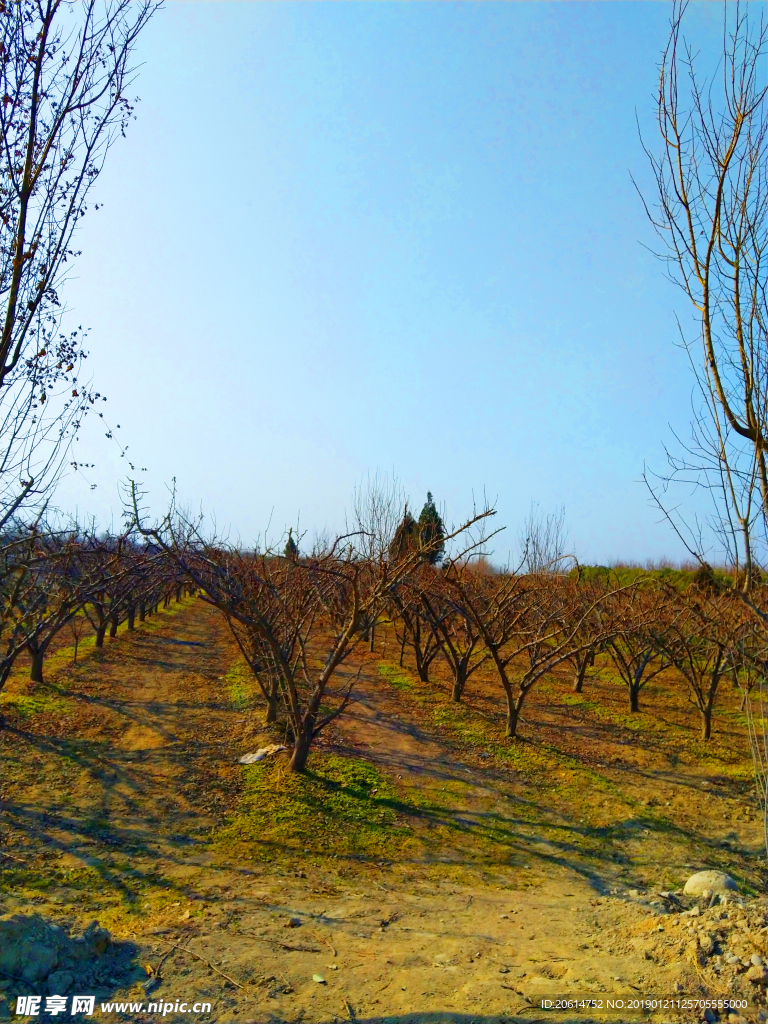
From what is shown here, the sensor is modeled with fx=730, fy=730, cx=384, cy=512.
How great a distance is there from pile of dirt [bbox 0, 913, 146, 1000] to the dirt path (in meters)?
0.03

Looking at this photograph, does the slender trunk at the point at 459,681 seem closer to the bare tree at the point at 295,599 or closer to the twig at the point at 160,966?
the bare tree at the point at 295,599

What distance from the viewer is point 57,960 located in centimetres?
318

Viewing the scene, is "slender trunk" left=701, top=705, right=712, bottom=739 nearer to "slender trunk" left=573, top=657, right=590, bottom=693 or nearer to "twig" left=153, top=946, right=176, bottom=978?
"slender trunk" left=573, top=657, right=590, bottom=693

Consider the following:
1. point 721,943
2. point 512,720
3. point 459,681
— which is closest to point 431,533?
point 459,681

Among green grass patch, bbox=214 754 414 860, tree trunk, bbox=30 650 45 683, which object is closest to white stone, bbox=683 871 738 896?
green grass patch, bbox=214 754 414 860

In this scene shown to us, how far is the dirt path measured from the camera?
3.39 metres

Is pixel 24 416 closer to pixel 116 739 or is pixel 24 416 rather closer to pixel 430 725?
pixel 116 739

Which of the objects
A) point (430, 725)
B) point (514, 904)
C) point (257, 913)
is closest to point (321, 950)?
point (257, 913)

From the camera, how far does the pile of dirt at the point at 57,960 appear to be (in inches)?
121

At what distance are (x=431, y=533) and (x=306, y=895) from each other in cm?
607

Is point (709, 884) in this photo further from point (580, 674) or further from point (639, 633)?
point (580, 674)

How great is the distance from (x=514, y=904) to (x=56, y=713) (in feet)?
19.7

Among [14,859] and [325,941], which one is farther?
[14,859]

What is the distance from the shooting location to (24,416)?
12.1 feet
